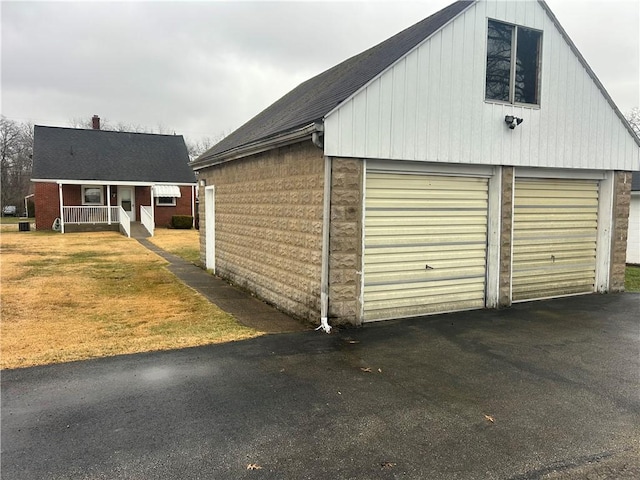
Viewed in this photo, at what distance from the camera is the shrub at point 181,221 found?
98.1 ft

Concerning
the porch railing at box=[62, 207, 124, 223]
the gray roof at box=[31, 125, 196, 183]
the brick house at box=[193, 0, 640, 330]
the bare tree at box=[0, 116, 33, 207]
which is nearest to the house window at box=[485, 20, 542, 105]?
the brick house at box=[193, 0, 640, 330]

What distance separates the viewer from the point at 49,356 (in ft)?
18.8

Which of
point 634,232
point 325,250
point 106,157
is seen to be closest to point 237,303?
point 325,250

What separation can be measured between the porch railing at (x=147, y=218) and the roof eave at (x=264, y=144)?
47.0 feet

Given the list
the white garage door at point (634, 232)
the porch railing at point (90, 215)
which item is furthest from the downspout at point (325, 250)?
the porch railing at point (90, 215)

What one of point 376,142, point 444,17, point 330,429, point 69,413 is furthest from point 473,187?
point 69,413

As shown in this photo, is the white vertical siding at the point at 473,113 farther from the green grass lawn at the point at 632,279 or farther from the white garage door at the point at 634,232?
the white garage door at the point at 634,232

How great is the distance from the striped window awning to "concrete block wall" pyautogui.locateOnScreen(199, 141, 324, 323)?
18329 millimetres

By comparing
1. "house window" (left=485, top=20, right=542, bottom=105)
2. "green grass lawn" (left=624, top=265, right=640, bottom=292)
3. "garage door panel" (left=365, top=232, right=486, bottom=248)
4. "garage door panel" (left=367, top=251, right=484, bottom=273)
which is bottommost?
"green grass lawn" (left=624, top=265, right=640, bottom=292)

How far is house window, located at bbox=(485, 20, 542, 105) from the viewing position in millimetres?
8188

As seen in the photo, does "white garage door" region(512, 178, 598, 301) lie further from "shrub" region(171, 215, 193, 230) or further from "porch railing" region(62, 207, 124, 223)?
"shrub" region(171, 215, 193, 230)

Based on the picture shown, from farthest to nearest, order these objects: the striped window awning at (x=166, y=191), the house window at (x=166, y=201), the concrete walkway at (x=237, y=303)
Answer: the house window at (x=166, y=201), the striped window awning at (x=166, y=191), the concrete walkway at (x=237, y=303)

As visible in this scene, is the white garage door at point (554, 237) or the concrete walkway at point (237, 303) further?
the white garage door at point (554, 237)

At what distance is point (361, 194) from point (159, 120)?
2884 inches
